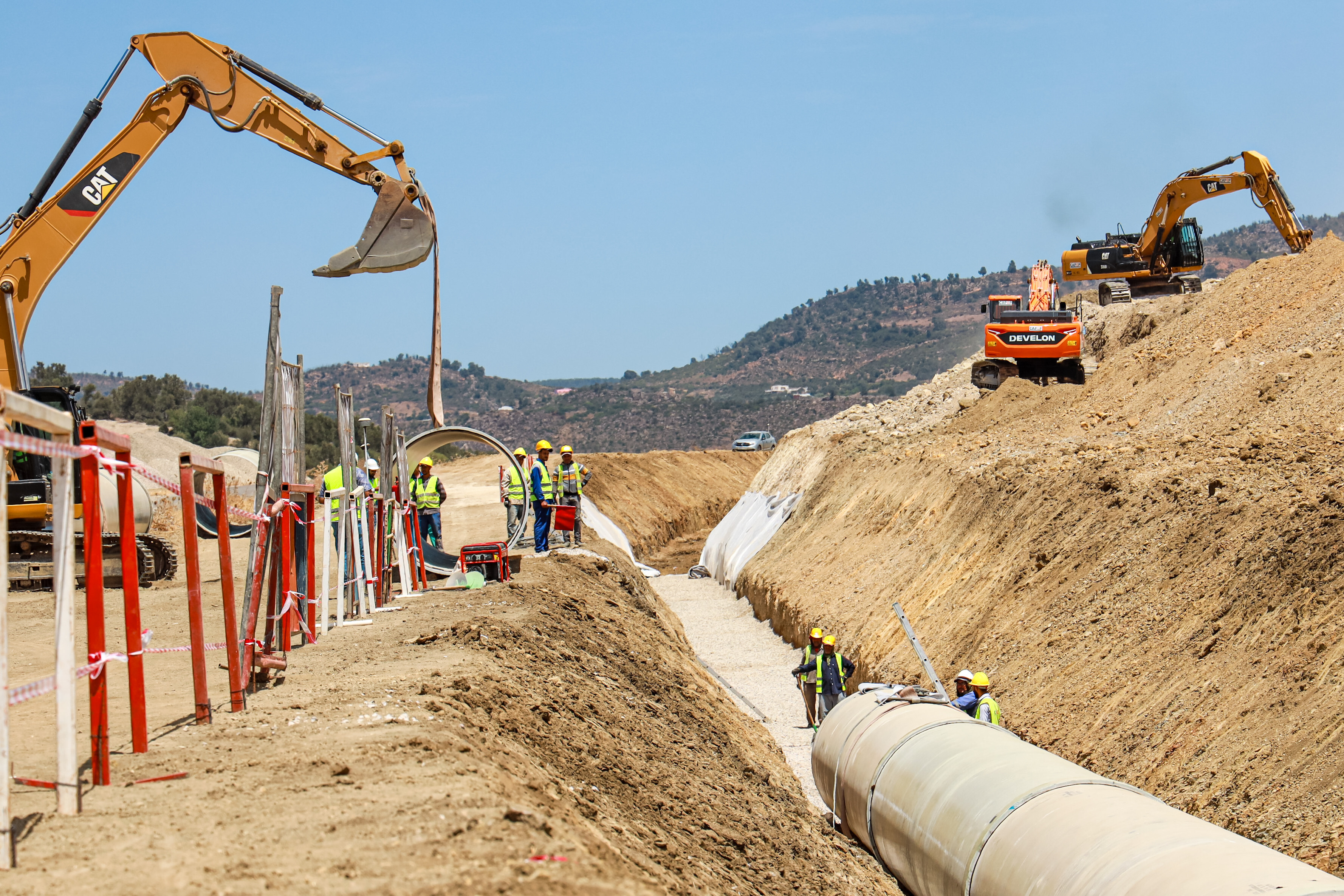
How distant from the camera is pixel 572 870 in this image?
4051mm

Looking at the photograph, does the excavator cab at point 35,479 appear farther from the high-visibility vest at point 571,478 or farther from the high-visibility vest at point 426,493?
the high-visibility vest at point 571,478

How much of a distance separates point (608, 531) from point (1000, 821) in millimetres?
23245

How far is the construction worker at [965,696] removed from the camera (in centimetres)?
1071

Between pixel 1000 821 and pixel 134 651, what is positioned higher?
pixel 134 651

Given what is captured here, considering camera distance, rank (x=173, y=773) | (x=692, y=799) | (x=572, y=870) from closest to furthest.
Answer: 1. (x=572, y=870)
2. (x=173, y=773)
3. (x=692, y=799)

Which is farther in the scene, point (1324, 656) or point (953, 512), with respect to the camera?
point (953, 512)

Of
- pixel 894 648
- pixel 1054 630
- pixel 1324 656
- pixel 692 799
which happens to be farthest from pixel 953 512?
pixel 692 799

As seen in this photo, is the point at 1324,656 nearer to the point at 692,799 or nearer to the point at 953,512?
the point at 692,799

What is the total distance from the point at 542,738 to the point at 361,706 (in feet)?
3.75

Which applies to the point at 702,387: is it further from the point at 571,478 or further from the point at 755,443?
the point at 571,478

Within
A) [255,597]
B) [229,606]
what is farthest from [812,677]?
[229,606]

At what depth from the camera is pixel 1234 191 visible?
3070 cm

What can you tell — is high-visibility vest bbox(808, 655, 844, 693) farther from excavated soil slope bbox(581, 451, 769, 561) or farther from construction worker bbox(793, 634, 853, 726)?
excavated soil slope bbox(581, 451, 769, 561)

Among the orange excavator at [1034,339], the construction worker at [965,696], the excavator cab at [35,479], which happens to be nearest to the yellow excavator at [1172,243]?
the orange excavator at [1034,339]
